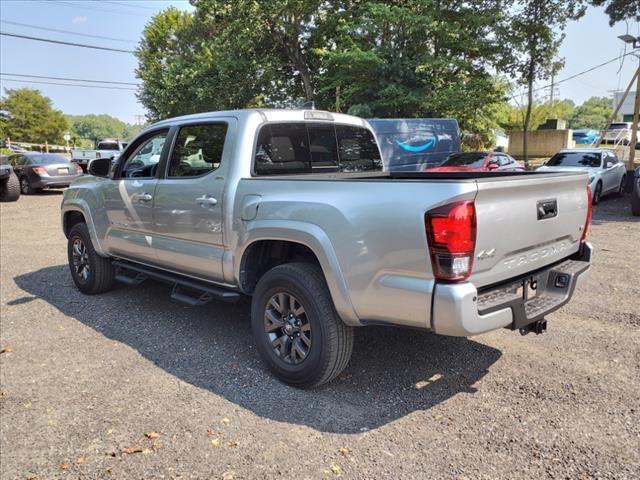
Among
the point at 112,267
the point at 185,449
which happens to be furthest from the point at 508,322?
the point at 112,267

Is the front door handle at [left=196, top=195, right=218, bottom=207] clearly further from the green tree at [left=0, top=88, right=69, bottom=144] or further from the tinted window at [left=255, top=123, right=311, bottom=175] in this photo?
the green tree at [left=0, top=88, right=69, bottom=144]

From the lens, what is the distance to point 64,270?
7176 millimetres

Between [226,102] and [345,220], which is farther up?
[226,102]

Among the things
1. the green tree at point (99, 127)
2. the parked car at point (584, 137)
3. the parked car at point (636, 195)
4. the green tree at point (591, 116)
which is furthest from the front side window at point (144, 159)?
the green tree at point (99, 127)

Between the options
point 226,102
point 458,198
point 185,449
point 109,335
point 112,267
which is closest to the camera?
point 458,198

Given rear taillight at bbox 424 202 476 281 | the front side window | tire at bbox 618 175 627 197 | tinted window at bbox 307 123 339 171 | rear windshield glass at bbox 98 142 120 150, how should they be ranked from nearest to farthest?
rear taillight at bbox 424 202 476 281 → tinted window at bbox 307 123 339 171 → the front side window → tire at bbox 618 175 627 197 → rear windshield glass at bbox 98 142 120 150

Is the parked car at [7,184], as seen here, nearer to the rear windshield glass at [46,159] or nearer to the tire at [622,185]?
the rear windshield glass at [46,159]

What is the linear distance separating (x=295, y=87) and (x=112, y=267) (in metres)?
24.7

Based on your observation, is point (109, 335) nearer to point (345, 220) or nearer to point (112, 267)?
point (112, 267)

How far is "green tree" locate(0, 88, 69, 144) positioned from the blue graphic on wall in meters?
61.8

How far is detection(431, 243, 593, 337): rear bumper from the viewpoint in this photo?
2631mm

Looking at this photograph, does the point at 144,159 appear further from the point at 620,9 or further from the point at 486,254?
the point at 620,9

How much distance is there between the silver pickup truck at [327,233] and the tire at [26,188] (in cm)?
1421

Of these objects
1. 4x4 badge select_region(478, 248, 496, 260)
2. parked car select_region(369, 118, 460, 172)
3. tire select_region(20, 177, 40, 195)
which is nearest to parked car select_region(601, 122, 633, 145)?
parked car select_region(369, 118, 460, 172)
